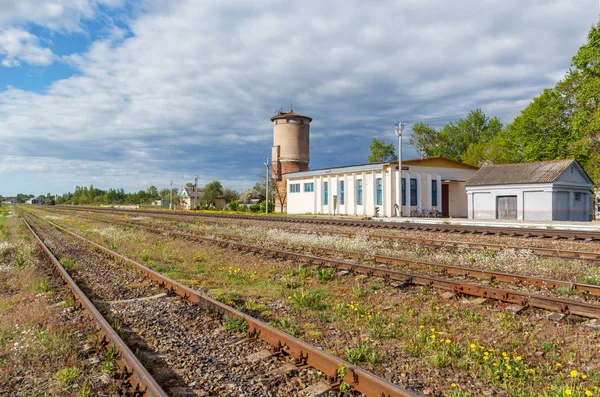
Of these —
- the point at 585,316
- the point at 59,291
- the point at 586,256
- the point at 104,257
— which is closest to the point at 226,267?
the point at 59,291

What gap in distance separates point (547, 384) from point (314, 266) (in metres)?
6.84

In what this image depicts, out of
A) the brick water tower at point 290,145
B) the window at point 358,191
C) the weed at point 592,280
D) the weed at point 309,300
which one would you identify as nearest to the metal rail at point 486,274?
the weed at point 592,280

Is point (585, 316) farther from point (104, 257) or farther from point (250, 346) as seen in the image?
point (104, 257)

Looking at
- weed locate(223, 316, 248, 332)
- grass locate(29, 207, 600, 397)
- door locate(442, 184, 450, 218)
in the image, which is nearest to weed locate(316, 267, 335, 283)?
grass locate(29, 207, 600, 397)

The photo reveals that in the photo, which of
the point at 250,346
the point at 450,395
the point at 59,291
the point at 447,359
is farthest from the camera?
the point at 59,291

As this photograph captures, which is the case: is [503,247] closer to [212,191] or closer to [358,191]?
[358,191]

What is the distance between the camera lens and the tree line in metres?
35.4

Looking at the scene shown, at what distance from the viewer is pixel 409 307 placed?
22.8ft

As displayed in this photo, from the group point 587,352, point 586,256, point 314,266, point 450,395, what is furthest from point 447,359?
point 586,256

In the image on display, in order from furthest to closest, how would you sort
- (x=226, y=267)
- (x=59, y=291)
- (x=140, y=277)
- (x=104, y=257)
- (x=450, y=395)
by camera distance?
(x=104, y=257), (x=226, y=267), (x=140, y=277), (x=59, y=291), (x=450, y=395)

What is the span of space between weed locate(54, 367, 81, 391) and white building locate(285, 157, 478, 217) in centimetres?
3454

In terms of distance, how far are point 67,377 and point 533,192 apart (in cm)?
3429

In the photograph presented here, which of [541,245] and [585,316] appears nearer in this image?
[585,316]

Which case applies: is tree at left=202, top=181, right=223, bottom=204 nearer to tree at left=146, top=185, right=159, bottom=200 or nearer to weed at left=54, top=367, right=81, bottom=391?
tree at left=146, top=185, right=159, bottom=200
